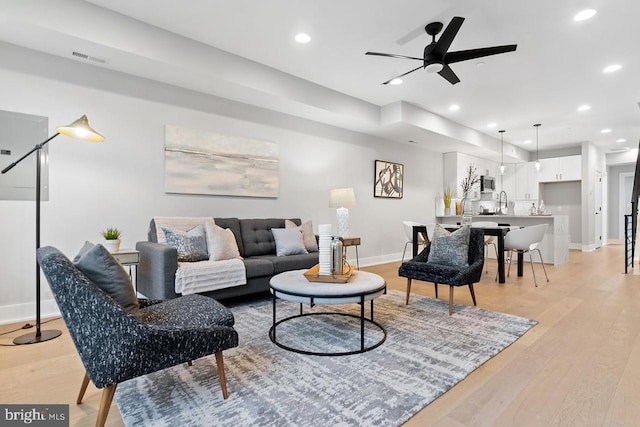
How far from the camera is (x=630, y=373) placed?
204cm

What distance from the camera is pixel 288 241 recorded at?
4.12 meters

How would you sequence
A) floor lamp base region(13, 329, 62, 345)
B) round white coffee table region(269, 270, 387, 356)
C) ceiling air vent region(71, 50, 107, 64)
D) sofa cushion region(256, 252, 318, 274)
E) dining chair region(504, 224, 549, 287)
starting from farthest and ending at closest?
dining chair region(504, 224, 549, 287)
sofa cushion region(256, 252, 318, 274)
ceiling air vent region(71, 50, 107, 64)
floor lamp base region(13, 329, 62, 345)
round white coffee table region(269, 270, 387, 356)

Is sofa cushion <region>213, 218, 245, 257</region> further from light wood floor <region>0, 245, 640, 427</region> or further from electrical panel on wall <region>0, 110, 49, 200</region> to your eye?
light wood floor <region>0, 245, 640, 427</region>

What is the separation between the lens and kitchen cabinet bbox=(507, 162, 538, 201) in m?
9.14

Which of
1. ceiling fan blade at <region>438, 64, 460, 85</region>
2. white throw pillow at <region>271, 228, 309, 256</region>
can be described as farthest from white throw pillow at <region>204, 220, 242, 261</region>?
ceiling fan blade at <region>438, 64, 460, 85</region>

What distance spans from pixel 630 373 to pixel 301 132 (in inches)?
178

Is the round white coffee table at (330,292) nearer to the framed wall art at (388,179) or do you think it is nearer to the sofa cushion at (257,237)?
the sofa cushion at (257,237)

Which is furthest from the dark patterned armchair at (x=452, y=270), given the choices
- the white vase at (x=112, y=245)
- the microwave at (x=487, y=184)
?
the microwave at (x=487, y=184)

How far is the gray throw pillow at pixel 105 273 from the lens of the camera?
1.57 m

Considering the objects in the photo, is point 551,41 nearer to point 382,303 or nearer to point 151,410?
point 382,303

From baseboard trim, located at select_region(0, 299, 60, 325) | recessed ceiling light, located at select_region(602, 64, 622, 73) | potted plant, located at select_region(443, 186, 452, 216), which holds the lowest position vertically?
baseboard trim, located at select_region(0, 299, 60, 325)

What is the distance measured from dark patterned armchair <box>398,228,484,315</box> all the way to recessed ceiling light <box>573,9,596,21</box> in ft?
7.09

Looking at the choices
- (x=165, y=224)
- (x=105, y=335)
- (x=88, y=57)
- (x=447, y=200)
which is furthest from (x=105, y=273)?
(x=447, y=200)

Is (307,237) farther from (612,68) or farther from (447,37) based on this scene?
(612,68)
